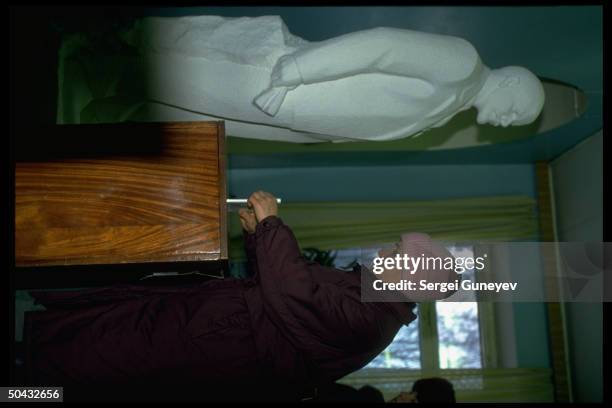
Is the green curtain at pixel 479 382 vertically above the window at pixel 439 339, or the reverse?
the window at pixel 439 339

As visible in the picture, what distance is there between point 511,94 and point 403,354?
223 centimetres

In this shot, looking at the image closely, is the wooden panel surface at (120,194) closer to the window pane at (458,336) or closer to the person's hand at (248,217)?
the person's hand at (248,217)

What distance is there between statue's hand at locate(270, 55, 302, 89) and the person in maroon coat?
0.33 metres

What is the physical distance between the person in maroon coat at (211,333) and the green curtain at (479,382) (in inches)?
87.4

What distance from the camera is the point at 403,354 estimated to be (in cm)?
365

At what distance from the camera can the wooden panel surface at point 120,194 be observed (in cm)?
131

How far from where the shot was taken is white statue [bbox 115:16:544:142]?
156 centimetres

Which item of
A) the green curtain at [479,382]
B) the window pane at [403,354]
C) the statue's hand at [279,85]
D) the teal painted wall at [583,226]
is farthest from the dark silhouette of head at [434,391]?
the statue's hand at [279,85]

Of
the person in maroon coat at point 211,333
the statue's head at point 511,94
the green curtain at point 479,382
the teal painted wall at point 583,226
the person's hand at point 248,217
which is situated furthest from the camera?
the green curtain at point 479,382

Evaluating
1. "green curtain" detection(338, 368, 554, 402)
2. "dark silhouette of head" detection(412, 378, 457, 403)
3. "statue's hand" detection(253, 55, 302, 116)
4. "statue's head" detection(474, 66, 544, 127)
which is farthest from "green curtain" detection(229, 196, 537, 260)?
"statue's hand" detection(253, 55, 302, 116)

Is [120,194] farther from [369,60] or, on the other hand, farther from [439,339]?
[439,339]

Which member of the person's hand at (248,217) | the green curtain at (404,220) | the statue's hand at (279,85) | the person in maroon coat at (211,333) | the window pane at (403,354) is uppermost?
the statue's hand at (279,85)

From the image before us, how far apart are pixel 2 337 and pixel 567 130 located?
275 centimetres

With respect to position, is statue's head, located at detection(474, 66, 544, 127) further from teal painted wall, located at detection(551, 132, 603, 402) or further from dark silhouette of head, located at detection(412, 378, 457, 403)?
teal painted wall, located at detection(551, 132, 603, 402)
